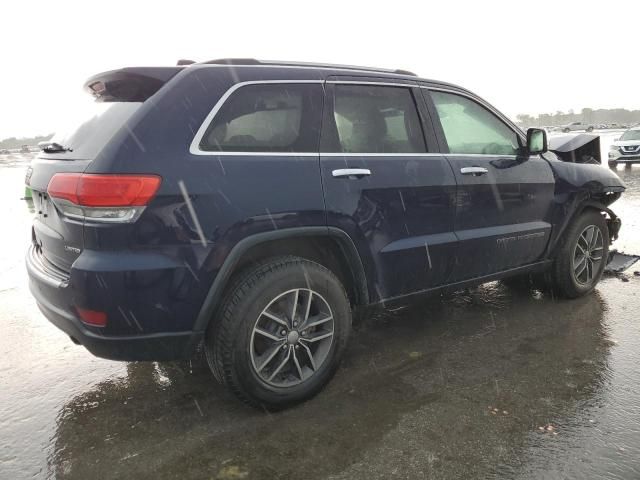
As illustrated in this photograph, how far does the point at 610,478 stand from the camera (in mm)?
2172

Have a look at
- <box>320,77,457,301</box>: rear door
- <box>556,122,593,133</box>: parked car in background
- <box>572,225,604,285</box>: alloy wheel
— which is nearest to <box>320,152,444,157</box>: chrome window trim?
<box>320,77,457,301</box>: rear door

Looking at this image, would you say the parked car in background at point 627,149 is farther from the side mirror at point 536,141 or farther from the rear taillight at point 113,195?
the rear taillight at point 113,195

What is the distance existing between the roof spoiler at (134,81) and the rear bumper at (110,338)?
1010 millimetres

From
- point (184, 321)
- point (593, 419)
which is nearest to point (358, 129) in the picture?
point (184, 321)

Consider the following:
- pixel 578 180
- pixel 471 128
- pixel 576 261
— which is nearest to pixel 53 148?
pixel 471 128

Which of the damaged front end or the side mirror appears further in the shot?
the damaged front end

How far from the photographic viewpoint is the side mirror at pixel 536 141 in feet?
13.1

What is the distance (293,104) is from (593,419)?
2.40 m

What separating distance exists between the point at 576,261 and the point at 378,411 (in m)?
2.70

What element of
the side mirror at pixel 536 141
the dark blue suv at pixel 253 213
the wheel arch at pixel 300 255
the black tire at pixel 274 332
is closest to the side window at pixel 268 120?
the dark blue suv at pixel 253 213

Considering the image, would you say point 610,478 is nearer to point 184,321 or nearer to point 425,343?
point 425,343

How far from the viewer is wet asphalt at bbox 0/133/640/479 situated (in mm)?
2340

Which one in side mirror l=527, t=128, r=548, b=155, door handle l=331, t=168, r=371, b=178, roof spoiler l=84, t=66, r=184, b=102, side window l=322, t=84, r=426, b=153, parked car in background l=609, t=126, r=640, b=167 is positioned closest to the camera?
roof spoiler l=84, t=66, r=184, b=102

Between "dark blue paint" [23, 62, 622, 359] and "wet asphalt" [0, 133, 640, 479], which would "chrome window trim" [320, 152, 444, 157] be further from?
"wet asphalt" [0, 133, 640, 479]
